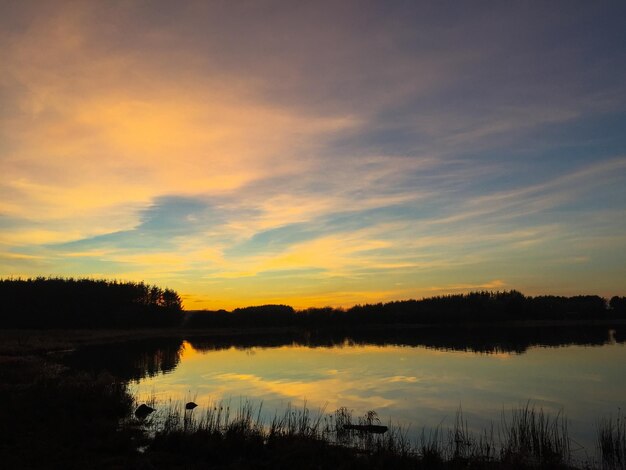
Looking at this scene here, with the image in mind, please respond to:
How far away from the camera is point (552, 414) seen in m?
24.7

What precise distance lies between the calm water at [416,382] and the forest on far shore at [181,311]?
68861mm

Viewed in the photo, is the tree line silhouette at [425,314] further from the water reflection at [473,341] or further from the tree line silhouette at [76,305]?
the water reflection at [473,341]

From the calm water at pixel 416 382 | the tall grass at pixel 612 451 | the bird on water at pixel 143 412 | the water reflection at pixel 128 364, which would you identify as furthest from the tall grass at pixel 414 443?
the water reflection at pixel 128 364

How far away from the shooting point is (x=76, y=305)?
121 meters

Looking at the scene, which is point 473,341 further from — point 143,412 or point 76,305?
point 76,305

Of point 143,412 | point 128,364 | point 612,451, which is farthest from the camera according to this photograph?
point 128,364

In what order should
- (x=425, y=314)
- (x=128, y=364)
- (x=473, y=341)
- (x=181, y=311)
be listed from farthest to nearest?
(x=425, y=314) → (x=181, y=311) → (x=473, y=341) → (x=128, y=364)

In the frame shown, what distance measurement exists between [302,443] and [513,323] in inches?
5932

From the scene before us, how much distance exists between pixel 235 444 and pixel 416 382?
23.9 m

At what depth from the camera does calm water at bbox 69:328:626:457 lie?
26.5m

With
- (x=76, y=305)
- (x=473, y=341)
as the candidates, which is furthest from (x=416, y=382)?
(x=76, y=305)

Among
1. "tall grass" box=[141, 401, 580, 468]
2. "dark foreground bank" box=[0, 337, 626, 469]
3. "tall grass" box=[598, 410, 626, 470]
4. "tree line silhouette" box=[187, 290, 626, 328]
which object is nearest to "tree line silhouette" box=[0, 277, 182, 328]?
"tree line silhouette" box=[187, 290, 626, 328]

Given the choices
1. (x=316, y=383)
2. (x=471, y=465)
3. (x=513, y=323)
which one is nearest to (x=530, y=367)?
(x=316, y=383)

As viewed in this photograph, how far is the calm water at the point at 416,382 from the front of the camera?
26484mm
